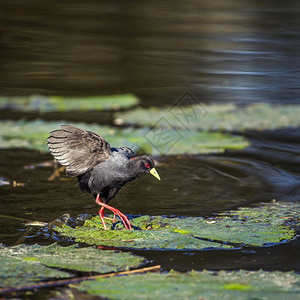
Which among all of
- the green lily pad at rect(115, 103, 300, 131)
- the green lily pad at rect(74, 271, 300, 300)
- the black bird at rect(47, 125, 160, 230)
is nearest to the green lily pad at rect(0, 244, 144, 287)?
the green lily pad at rect(74, 271, 300, 300)

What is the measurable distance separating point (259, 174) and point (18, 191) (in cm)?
245

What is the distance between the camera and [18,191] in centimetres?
564

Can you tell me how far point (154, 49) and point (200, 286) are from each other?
29.6 ft

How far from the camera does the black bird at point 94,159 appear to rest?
468cm

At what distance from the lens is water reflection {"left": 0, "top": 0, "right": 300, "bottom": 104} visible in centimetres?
964

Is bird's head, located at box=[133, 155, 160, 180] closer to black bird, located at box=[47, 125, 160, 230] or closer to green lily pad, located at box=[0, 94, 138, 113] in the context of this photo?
black bird, located at box=[47, 125, 160, 230]

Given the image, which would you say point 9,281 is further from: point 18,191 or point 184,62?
point 184,62

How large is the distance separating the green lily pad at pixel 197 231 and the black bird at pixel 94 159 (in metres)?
0.21

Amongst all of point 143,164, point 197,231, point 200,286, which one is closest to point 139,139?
point 143,164

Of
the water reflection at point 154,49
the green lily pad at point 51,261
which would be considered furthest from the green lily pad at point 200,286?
the water reflection at point 154,49

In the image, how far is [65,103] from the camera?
339 inches

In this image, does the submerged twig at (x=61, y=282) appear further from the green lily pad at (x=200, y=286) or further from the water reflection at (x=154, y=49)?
the water reflection at (x=154, y=49)

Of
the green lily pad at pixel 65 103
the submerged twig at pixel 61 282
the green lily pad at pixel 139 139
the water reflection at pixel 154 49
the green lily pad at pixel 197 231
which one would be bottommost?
the green lily pad at pixel 197 231

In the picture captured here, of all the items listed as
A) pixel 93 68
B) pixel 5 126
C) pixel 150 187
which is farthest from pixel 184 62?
pixel 150 187
